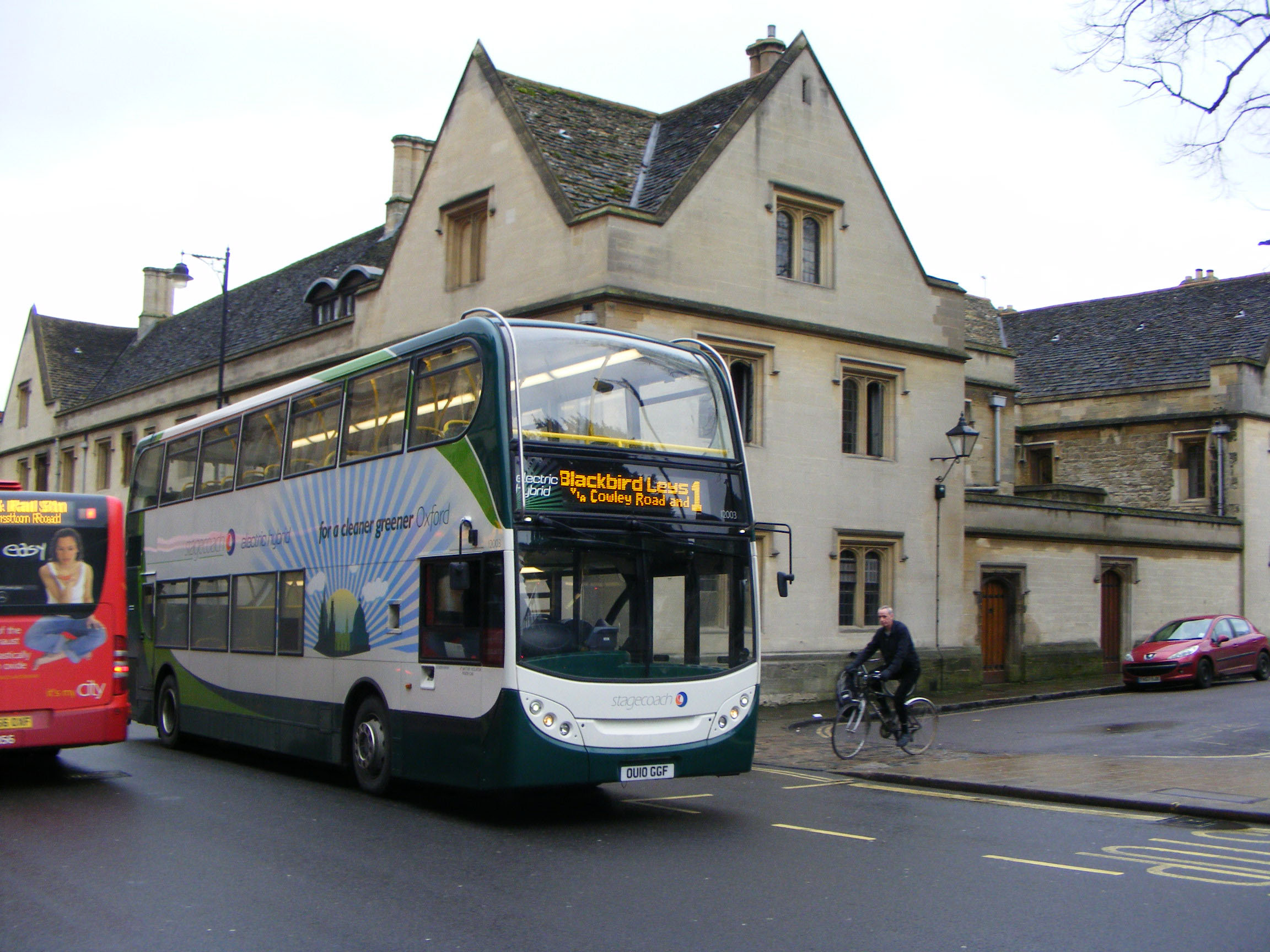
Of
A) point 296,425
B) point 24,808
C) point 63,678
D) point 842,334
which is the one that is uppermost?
point 842,334

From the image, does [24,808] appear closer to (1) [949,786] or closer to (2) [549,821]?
(2) [549,821]

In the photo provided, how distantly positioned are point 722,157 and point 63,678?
46.8 feet

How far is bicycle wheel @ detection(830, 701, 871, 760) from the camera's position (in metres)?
15.2

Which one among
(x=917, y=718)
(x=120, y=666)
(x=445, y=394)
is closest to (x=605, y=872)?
(x=445, y=394)

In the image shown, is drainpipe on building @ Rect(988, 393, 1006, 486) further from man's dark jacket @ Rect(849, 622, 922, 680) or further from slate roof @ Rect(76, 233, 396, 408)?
man's dark jacket @ Rect(849, 622, 922, 680)

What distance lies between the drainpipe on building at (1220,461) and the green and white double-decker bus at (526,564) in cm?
2565

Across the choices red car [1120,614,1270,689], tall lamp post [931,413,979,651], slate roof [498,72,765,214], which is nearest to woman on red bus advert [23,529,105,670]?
slate roof [498,72,765,214]

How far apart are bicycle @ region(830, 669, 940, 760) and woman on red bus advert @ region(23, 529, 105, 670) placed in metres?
8.23

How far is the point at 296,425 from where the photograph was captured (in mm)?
14039

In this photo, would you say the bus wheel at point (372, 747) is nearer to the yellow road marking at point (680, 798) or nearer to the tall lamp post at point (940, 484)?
the yellow road marking at point (680, 798)

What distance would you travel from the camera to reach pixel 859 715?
15.3 m

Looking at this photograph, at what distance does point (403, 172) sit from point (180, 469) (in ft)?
79.7

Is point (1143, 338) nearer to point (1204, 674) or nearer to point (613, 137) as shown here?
point (1204, 674)

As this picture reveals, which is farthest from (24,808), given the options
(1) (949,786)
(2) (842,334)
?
(2) (842,334)
